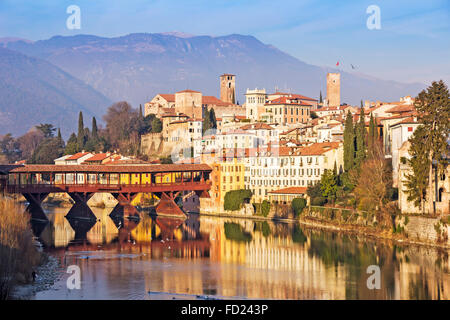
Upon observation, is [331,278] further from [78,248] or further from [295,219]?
[295,219]

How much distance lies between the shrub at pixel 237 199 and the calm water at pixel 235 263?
26.1 ft

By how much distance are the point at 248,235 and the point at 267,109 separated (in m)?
52.6

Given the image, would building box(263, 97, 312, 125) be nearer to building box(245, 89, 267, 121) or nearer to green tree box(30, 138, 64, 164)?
building box(245, 89, 267, 121)

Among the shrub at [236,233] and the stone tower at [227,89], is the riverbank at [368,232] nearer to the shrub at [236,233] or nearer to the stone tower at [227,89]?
the shrub at [236,233]

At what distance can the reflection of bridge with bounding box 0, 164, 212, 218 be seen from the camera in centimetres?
7069

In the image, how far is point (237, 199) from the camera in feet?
239

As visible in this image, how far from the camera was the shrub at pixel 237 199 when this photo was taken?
7250 cm

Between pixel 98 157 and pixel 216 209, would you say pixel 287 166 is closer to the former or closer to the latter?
pixel 216 209

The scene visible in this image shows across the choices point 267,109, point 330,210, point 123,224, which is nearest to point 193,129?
point 267,109

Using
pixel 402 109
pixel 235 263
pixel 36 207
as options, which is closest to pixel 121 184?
pixel 36 207

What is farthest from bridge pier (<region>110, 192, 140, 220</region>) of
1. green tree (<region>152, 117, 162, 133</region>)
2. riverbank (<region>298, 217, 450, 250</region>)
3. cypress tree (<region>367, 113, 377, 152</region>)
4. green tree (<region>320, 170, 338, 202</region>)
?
green tree (<region>152, 117, 162, 133</region>)

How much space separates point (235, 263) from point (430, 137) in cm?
1389

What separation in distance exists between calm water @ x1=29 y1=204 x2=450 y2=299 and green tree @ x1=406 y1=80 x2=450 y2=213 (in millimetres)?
4408
